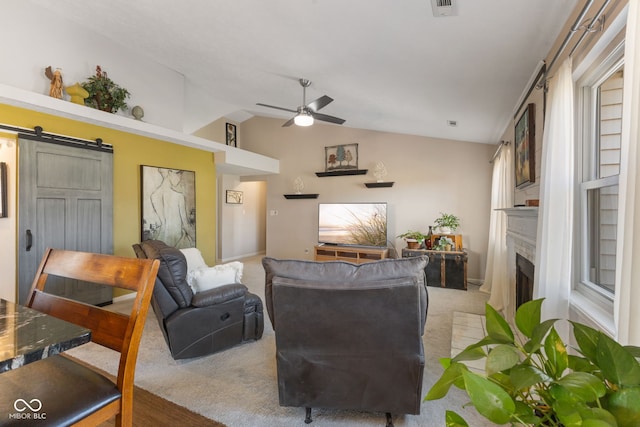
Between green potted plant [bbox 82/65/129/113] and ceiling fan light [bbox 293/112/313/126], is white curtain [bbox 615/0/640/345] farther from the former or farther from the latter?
green potted plant [bbox 82/65/129/113]

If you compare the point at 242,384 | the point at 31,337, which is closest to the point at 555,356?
the point at 31,337

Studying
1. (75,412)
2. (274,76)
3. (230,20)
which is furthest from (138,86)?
(75,412)

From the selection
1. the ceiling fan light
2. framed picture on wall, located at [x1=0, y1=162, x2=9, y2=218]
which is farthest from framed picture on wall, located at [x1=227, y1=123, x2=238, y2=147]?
framed picture on wall, located at [x1=0, y1=162, x2=9, y2=218]

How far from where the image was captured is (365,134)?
6234 mm

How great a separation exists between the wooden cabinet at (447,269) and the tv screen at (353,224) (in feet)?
3.78

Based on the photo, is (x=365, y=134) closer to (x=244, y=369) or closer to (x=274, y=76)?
(x=274, y=76)

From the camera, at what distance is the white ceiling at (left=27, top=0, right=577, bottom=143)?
193 cm

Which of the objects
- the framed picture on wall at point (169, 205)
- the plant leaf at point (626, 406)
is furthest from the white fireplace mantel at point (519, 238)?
the framed picture on wall at point (169, 205)

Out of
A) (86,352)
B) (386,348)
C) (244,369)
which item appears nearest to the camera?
(386,348)

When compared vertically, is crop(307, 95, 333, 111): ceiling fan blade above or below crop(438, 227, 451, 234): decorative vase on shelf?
above

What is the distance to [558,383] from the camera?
54cm

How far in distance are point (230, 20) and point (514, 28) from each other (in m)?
2.32

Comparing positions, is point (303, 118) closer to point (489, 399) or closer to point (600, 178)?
point (600, 178)

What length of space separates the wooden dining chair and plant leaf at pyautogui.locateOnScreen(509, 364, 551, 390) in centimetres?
106
